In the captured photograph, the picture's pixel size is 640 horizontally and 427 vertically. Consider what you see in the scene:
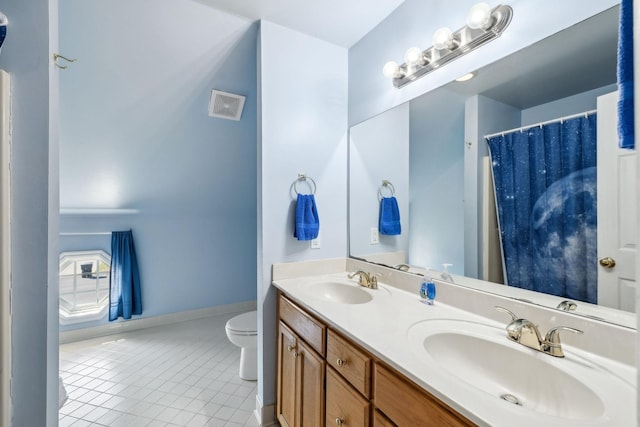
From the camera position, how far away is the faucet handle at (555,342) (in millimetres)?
820

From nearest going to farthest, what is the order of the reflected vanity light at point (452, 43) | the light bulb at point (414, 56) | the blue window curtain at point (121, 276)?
the reflected vanity light at point (452, 43), the light bulb at point (414, 56), the blue window curtain at point (121, 276)

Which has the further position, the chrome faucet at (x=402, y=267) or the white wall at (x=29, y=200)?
the chrome faucet at (x=402, y=267)

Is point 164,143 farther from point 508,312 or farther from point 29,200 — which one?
point 508,312

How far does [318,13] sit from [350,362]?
181cm

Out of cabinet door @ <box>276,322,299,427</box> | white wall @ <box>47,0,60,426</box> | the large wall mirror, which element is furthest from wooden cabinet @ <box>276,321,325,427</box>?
white wall @ <box>47,0,60,426</box>

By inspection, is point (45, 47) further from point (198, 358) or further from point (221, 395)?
point (198, 358)

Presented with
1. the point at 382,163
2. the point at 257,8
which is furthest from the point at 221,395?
the point at 257,8

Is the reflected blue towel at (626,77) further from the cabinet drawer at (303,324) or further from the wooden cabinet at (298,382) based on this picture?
the wooden cabinet at (298,382)

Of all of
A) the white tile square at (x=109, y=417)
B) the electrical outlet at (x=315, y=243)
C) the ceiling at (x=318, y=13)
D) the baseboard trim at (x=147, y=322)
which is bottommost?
the white tile square at (x=109, y=417)

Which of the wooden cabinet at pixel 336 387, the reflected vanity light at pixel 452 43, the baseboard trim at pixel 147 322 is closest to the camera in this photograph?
the wooden cabinet at pixel 336 387

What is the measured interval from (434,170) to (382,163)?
41cm

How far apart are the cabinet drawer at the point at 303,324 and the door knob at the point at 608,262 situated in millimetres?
970

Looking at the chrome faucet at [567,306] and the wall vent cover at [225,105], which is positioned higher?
the wall vent cover at [225,105]

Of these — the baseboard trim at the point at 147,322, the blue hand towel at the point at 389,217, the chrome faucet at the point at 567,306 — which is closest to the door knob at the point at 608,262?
the chrome faucet at the point at 567,306
